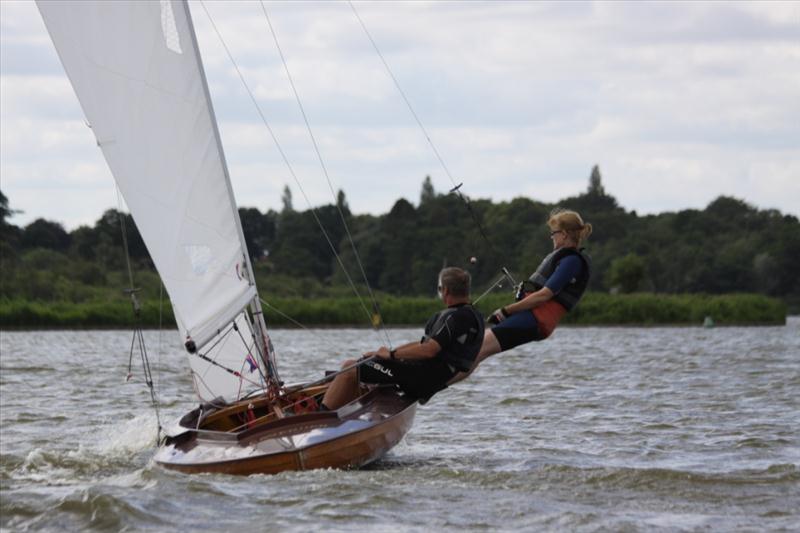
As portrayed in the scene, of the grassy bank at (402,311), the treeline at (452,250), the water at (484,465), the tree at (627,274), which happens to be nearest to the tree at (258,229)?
the treeline at (452,250)

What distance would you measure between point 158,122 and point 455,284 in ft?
6.99

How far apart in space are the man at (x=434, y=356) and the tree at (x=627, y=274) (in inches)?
1721

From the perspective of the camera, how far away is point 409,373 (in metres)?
9.04

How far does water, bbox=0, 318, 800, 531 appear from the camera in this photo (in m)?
7.23

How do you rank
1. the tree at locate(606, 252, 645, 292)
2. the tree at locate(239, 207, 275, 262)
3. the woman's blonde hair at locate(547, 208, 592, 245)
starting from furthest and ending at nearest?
the tree at locate(239, 207, 275, 262)
the tree at locate(606, 252, 645, 292)
the woman's blonde hair at locate(547, 208, 592, 245)

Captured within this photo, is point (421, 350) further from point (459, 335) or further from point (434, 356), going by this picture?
point (459, 335)

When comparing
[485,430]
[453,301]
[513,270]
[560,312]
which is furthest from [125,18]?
[513,270]

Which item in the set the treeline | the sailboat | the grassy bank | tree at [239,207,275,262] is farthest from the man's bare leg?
tree at [239,207,275,262]

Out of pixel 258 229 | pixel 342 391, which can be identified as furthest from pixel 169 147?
pixel 258 229

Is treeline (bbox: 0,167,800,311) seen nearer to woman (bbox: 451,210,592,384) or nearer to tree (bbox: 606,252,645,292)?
tree (bbox: 606,252,645,292)

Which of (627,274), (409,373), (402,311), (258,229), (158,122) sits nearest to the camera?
(409,373)

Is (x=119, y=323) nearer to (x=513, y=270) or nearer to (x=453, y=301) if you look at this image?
(x=513, y=270)

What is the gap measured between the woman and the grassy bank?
24.1m

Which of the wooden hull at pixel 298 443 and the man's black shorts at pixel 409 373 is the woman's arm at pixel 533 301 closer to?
the man's black shorts at pixel 409 373
